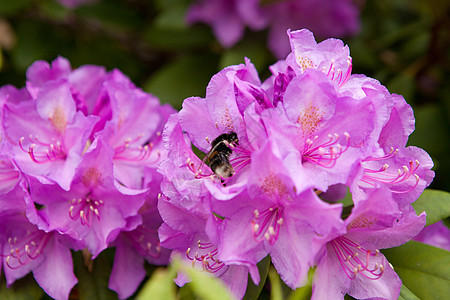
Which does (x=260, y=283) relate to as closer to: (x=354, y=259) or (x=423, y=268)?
(x=354, y=259)

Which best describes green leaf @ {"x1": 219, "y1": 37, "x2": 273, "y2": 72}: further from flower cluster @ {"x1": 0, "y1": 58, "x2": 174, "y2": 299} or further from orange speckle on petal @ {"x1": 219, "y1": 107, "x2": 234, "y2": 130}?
orange speckle on petal @ {"x1": 219, "y1": 107, "x2": 234, "y2": 130}

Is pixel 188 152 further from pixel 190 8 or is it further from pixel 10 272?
pixel 190 8

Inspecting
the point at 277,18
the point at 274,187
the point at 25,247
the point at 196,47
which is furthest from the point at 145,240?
the point at 196,47

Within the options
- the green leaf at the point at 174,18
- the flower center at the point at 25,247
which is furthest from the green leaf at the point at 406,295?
the green leaf at the point at 174,18

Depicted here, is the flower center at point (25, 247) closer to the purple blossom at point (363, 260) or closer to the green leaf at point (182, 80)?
the purple blossom at point (363, 260)

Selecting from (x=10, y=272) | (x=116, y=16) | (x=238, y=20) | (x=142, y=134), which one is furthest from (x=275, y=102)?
(x=116, y=16)

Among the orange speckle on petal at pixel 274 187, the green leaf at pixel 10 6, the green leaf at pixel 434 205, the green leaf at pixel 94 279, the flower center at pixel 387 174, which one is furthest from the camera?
the green leaf at pixel 10 6
